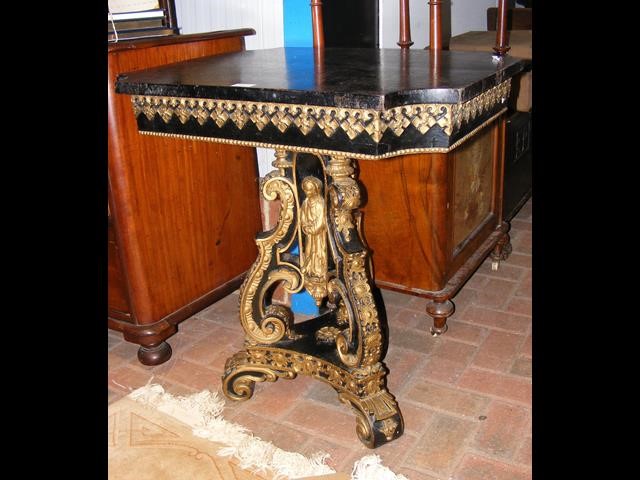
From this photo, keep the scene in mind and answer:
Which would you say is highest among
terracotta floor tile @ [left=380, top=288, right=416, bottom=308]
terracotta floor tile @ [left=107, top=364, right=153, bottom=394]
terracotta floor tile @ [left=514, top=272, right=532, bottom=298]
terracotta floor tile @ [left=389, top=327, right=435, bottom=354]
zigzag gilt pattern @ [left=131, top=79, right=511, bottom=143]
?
zigzag gilt pattern @ [left=131, top=79, right=511, bottom=143]

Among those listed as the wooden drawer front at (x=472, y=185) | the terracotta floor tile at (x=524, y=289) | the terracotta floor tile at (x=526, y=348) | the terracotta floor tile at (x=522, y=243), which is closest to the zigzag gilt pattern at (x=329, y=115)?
the wooden drawer front at (x=472, y=185)

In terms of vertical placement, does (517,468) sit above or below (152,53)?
below

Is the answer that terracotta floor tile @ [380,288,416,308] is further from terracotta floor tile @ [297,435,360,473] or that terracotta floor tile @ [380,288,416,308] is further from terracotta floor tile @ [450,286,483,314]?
terracotta floor tile @ [297,435,360,473]

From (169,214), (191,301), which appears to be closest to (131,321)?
(191,301)

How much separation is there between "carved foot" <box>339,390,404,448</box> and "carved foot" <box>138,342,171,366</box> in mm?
774

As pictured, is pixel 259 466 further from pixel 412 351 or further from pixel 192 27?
pixel 192 27

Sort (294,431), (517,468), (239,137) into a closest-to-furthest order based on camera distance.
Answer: (239,137), (517,468), (294,431)

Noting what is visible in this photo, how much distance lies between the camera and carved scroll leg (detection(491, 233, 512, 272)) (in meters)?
2.87

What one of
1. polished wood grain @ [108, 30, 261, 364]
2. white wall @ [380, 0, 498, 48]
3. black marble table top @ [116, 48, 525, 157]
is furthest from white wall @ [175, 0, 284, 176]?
black marble table top @ [116, 48, 525, 157]

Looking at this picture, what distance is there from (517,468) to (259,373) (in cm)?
82

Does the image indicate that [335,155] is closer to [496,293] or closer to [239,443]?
[239,443]

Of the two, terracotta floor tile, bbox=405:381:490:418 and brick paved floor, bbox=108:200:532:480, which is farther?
terracotta floor tile, bbox=405:381:490:418

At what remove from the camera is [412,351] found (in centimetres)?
227

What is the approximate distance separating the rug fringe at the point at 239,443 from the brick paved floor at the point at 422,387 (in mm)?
41
